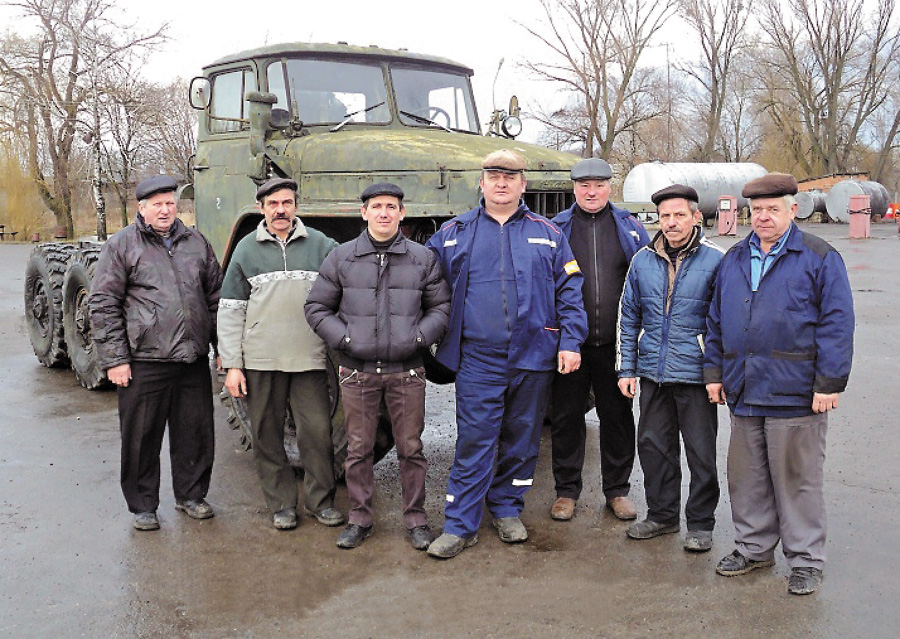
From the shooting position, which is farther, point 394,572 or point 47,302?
point 47,302

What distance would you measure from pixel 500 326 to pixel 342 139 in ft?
7.12

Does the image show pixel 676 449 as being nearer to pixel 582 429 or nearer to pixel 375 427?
pixel 582 429

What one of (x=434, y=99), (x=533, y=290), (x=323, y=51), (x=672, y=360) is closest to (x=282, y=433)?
(x=533, y=290)

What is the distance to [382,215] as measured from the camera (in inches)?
179

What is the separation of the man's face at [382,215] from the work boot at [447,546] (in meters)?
1.51

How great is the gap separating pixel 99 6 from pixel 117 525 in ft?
87.5

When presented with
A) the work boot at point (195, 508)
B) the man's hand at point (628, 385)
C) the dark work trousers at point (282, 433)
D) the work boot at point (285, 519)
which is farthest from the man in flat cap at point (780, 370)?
the work boot at point (195, 508)

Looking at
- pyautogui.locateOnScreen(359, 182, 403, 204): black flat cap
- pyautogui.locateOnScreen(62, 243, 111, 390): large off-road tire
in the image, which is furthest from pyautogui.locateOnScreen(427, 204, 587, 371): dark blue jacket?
pyautogui.locateOnScreen(62, 243, 111, 390): large off-road tire

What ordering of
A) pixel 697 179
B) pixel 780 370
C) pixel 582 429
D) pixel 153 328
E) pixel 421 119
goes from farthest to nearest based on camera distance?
pixel 697 179
pixel 421 119
pixel 582 429
pixel 153 328
pixel 780 370

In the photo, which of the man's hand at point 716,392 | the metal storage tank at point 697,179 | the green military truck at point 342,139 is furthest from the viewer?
the metal storage tank at point 697,179

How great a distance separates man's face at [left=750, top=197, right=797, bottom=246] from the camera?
163 inches

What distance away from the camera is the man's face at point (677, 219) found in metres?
4.51

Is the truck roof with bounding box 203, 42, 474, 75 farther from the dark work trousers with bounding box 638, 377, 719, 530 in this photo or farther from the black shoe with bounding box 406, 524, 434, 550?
the black shoe with bounding box 406, 524, 434, 550

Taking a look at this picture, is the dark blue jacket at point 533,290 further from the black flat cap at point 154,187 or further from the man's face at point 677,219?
the black flat cap at point 154,187
